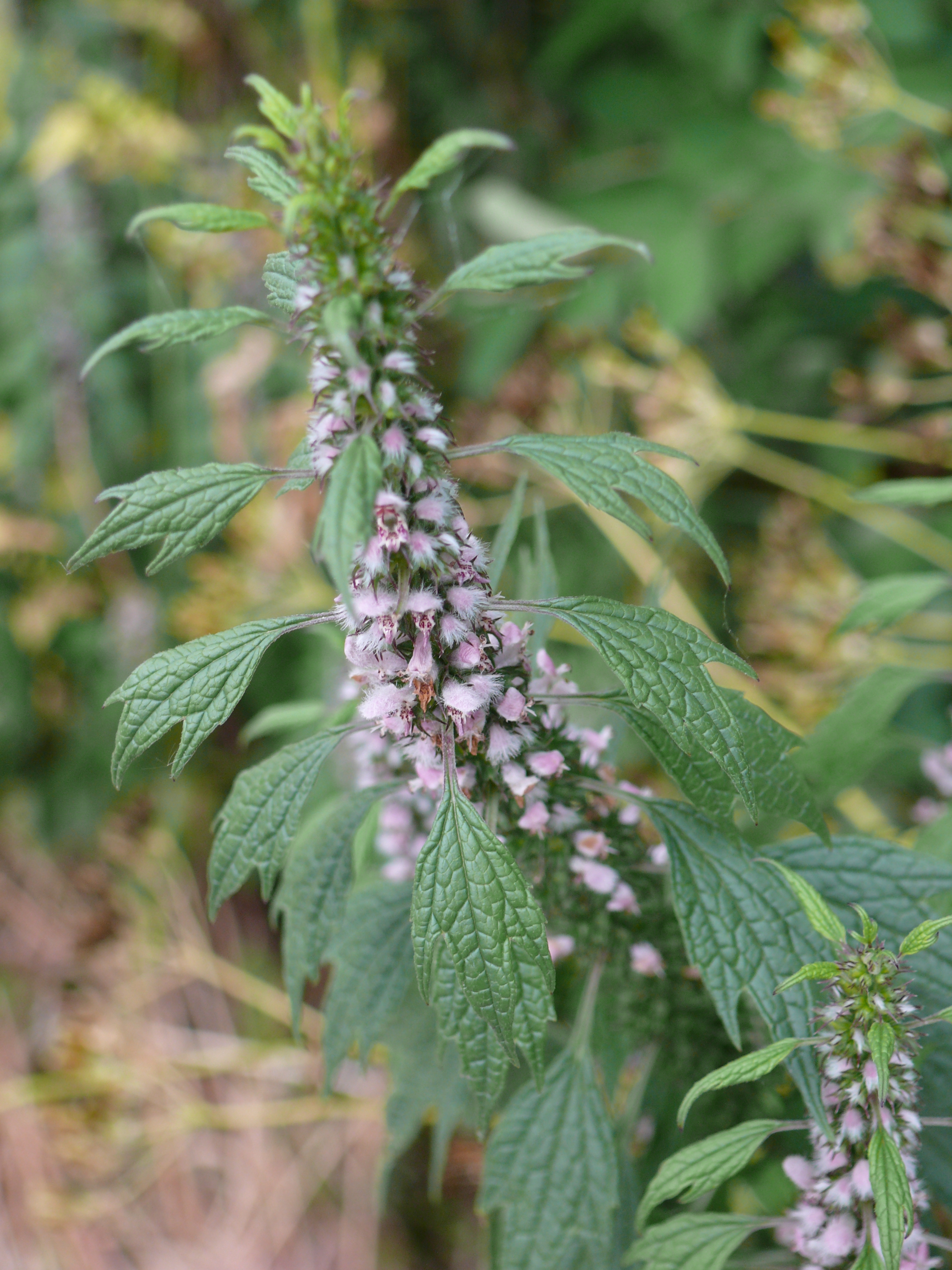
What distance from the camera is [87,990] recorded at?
1.56 metres

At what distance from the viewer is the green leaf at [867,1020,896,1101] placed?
0.41 m

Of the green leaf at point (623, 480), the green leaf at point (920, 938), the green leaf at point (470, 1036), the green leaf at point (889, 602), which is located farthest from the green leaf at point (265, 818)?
the green leaf at point (889, 602)

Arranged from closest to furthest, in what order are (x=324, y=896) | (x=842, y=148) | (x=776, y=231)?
(x=324, y=896) → (x=842, y=148) → (x=776, y=231)

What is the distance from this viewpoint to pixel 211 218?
0.42 metres

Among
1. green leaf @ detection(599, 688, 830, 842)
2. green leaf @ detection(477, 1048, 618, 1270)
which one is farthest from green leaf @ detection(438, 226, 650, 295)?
green leaf @ detection(477, 1048, 618, 1270)

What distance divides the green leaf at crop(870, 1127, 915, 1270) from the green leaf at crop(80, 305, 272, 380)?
1.58 ft

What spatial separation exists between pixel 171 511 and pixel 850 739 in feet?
1.62

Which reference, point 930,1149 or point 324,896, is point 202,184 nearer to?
point 324,896

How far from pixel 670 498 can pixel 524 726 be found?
161 mm

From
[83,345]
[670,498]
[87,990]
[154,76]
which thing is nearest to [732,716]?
[670,498]

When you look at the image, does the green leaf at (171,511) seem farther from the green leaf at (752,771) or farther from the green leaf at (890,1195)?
the green leaf at (890,1195)

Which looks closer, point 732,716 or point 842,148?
point 732,716

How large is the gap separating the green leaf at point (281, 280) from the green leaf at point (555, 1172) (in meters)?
0.45

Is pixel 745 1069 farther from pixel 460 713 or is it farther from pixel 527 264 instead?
pixel 527 264
